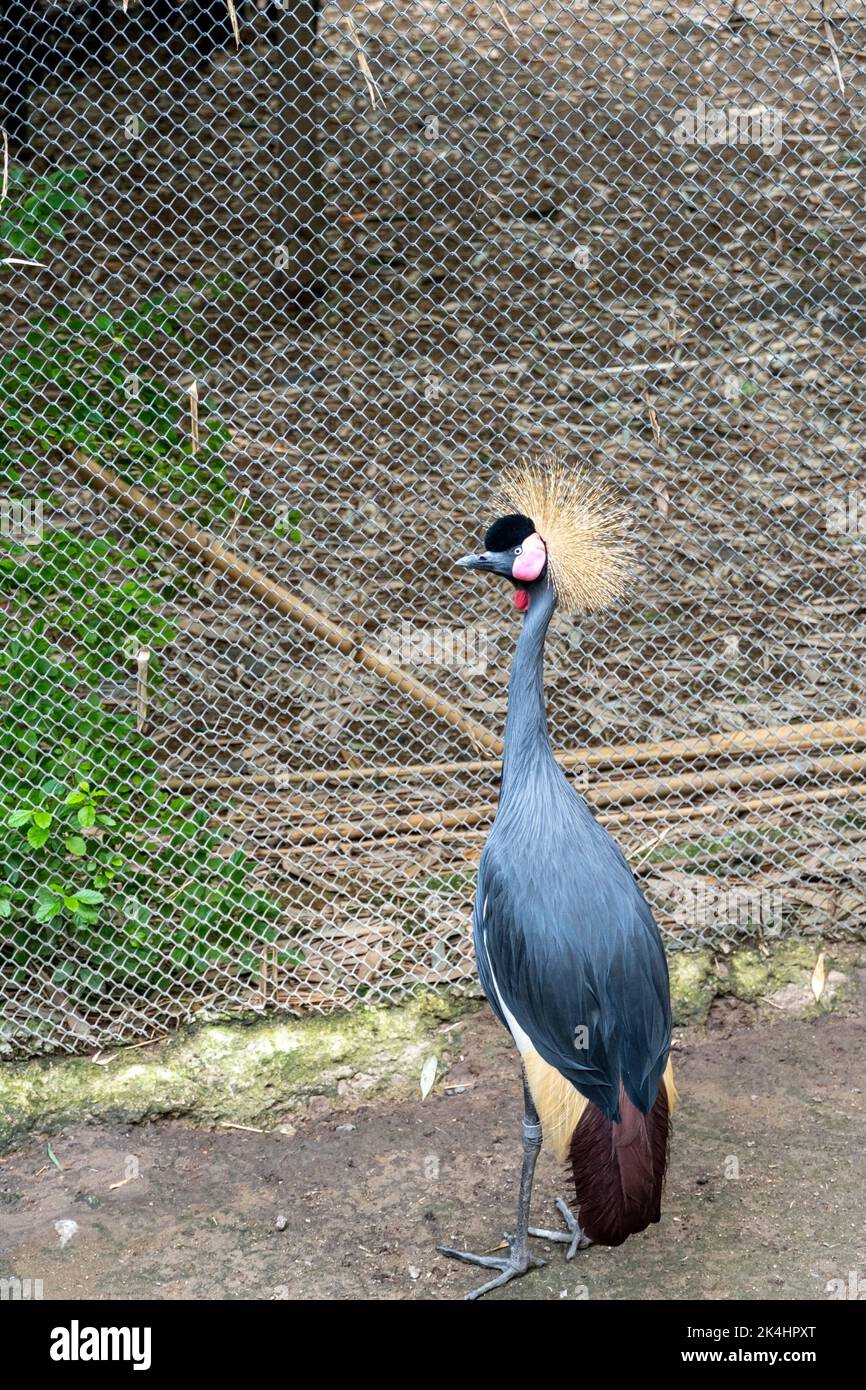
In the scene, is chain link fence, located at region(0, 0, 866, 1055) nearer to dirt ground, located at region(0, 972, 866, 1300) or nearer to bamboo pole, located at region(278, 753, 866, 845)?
bamboo pole, located at region(278, 753, 866, 845)

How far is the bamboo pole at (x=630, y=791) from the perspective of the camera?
14.6 ft

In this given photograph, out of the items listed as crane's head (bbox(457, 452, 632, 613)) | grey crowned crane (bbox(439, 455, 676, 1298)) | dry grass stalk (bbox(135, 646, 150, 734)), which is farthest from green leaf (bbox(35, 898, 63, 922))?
crane's head (bbox(457, 452, 632, 613))

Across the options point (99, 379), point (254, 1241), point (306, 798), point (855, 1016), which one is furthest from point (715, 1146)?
point (99, 379)

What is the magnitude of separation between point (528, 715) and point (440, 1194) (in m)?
1.34

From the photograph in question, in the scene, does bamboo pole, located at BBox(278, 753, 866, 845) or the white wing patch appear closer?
the white wing patch

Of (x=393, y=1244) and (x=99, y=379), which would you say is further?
(x=99, y=379)

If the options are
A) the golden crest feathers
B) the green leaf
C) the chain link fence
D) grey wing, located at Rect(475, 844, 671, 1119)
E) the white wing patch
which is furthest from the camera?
the chain link fence

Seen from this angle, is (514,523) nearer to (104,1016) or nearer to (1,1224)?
(104,1016)

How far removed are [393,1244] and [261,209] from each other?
16.5ft

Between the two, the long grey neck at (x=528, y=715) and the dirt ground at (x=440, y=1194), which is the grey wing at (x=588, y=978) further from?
the dirt ground at (x=440, y=1194)

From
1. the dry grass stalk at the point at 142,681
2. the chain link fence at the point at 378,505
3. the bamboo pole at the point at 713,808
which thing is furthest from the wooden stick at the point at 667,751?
the dry grass stalk at the point at 142,681

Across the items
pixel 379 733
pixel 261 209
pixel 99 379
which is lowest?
pixel 379 733

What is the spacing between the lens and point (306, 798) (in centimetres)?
461

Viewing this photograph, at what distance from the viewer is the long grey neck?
10.4 ft
